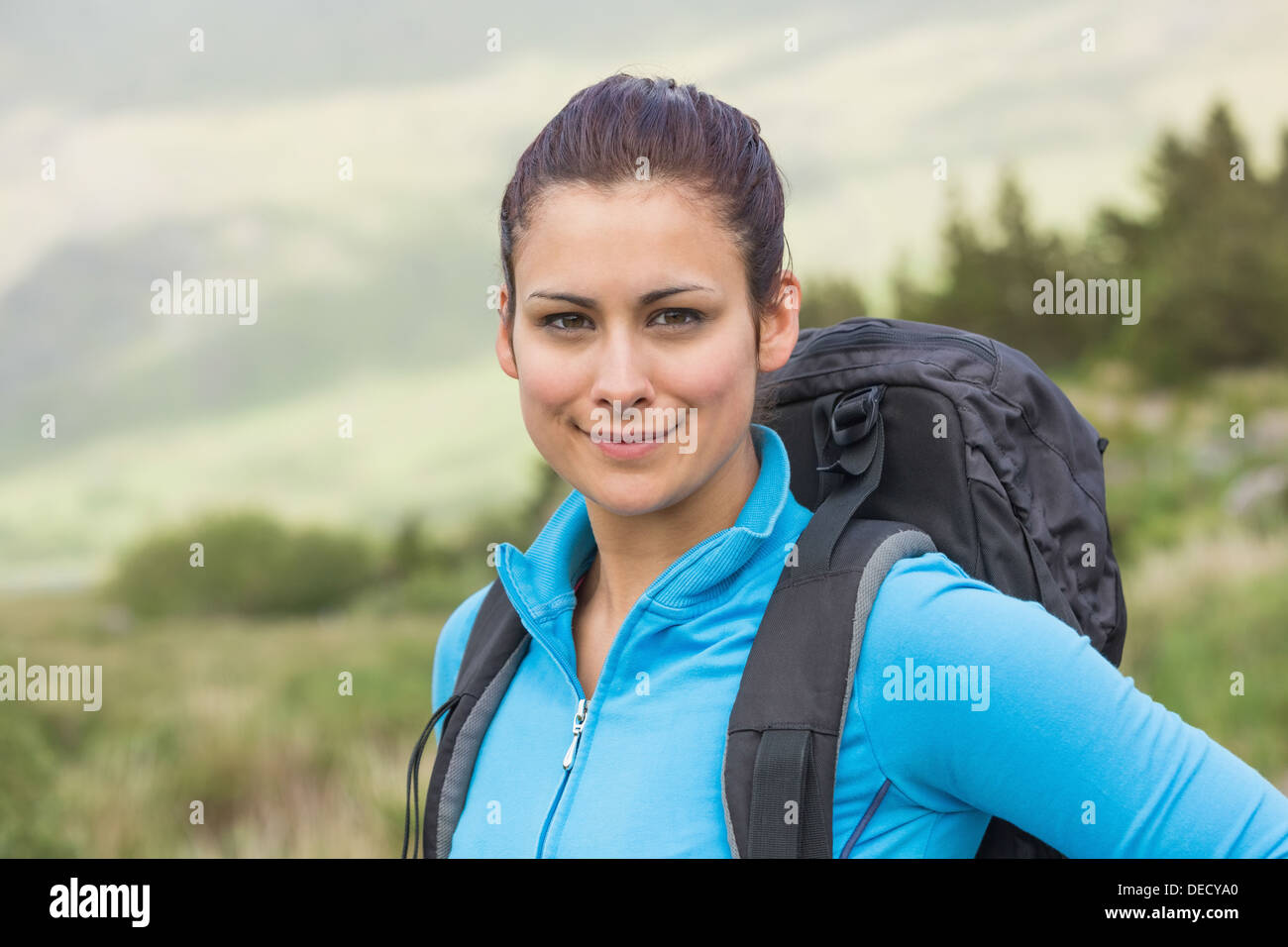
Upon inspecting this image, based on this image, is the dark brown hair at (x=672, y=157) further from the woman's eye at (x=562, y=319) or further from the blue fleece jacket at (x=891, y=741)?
the blue fleece jacket at (x=891, y=741)

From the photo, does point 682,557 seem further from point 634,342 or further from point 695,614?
point 634,342

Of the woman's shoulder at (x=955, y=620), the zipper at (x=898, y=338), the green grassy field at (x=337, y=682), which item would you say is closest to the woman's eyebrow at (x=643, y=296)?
the zipper at (x=898, y=338)

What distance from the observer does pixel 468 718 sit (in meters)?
2.10

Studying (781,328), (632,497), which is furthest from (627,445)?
(781,328)

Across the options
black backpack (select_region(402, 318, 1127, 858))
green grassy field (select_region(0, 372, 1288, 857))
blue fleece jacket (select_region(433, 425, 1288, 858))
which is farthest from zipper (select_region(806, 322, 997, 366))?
green grassy field (select_region(0, 372, 1288, 857))

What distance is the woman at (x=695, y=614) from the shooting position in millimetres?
1570

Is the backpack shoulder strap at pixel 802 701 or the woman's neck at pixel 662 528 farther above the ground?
the woman's neck at pixel 662 528

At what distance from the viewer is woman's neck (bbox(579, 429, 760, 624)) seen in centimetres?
204

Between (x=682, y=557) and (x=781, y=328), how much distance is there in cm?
44

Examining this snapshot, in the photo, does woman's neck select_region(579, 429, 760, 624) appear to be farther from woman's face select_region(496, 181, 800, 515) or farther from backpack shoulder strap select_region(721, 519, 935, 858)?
backpack shoulder strap select_region(721, 519, 935, 858)

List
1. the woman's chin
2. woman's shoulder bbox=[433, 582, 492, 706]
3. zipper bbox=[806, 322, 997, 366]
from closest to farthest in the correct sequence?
the woman's chin
zipper bbox=[806, 322, 997, 366]
woman's shoulder bbox=[433, 582, 492, 706]

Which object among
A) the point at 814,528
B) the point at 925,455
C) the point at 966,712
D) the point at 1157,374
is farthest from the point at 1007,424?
the point at 1157,374

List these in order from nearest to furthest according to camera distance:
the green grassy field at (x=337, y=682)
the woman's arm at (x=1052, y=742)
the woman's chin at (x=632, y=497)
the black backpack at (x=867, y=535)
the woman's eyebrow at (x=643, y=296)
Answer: the woman's arm at (x=1052, y=742)
the black backpack at (x=867, y=535)
the woman's eyebrow at (x=643, y=296)
the woman's chin at (x=632, y=497)
the green grassy field at (x=337, y=682)

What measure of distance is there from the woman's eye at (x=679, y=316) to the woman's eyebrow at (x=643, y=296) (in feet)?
0.12
